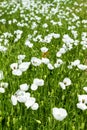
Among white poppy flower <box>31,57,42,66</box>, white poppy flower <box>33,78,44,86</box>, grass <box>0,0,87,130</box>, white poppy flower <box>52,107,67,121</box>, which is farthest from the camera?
white poppy flower <box>31,57,42,66</box>

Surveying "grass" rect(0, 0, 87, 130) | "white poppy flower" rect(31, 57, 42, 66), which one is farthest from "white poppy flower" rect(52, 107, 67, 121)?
"white poppy flower" rect(31, 57, 42, 66)

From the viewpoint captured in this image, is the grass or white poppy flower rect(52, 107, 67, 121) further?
the grass

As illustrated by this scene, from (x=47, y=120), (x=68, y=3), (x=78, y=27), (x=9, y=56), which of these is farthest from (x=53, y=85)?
(x=68, y=3)

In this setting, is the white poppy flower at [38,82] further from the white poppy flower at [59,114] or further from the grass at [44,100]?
the white poppy flower at [59,114]

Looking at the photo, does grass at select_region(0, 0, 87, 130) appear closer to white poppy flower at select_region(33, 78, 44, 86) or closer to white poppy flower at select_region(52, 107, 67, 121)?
white poppy flower at select_region(33, 78, 44, 86)

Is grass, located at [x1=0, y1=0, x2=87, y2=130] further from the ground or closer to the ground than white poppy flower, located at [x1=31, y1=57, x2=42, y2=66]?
closer to the ground

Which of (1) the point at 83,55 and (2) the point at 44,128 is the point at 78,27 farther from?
(2) the point at 44,128

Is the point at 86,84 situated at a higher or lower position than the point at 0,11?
lower

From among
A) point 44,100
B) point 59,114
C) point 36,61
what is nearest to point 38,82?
point 44,100

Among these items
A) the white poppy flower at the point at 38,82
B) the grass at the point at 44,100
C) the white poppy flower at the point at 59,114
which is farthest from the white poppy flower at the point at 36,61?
the white poppy flower at the point at 59,114

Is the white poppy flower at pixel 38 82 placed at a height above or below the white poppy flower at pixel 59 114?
above

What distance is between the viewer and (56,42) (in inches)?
350

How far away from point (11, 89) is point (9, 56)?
6.67 feet

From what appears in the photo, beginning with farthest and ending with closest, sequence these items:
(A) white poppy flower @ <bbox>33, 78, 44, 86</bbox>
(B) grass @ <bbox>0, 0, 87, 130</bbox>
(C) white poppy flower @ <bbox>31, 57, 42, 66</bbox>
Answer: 1. (C) white poppy flower @ <bbox>31, 57, 42, 66</bbox>
2. (A) white poppy flower @ <bbox>33, 78, 44, 86</bbox>
3. (B) grass @ <bbox>0, 0, 87, 130</bbox>
